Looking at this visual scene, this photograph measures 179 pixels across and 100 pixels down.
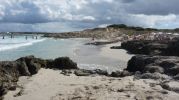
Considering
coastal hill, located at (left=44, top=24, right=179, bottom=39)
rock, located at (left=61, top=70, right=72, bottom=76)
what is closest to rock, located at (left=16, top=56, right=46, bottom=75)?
rock, located at (left=61, top=70, right=72, bottom=76)

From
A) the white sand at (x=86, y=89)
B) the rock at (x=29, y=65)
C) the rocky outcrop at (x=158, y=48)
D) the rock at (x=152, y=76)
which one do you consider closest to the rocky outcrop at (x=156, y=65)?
the rock at (x=152, y=76)

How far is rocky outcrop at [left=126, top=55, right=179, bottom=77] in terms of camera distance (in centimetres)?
1766

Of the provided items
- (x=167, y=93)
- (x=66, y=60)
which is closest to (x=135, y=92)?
(x=167, y=93)

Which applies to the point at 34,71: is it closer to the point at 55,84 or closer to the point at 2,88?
the point at 55,84

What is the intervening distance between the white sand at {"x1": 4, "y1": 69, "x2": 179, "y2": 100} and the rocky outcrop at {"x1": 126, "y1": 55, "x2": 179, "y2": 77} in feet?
7.28

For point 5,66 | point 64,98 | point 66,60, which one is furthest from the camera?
point 66,60

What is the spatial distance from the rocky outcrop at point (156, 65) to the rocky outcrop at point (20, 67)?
3.25 metres

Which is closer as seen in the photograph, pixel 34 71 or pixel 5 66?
pixel 5 66

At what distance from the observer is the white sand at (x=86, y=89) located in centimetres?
1269

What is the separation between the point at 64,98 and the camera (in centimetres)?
1274

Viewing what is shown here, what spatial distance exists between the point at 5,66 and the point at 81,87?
3.75 meters

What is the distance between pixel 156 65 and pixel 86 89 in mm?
5865

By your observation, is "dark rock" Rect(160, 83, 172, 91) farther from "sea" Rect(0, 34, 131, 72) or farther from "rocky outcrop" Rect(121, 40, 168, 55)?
"rocky outcrop" Rect(121, 40, 168, 55)

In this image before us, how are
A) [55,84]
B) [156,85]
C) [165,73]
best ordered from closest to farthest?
1. [156,85]
2. [55,84]
3. [165,73]
